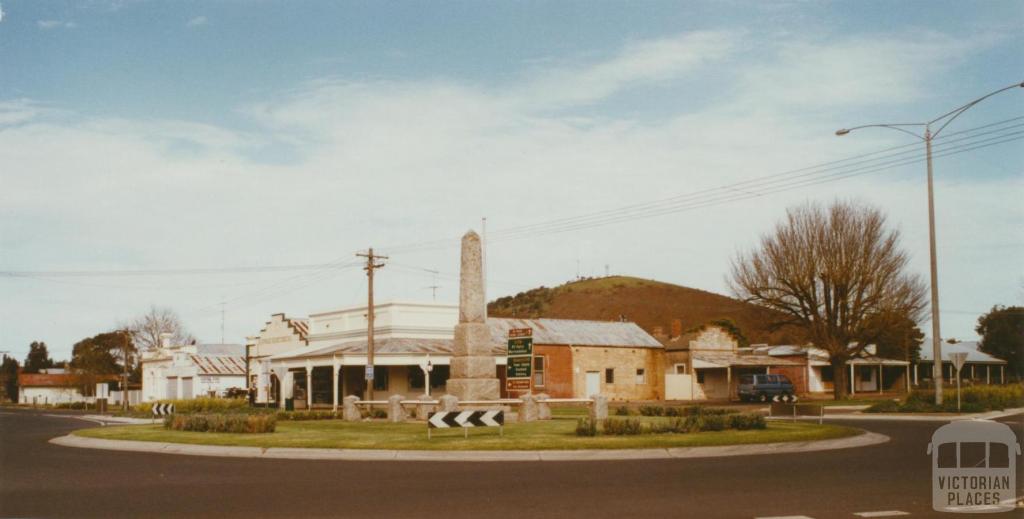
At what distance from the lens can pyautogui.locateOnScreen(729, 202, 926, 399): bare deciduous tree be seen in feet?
166

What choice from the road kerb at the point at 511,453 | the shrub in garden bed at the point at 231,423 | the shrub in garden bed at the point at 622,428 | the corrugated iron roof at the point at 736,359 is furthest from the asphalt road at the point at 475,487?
the corrugated iron roof at the point at 736,359

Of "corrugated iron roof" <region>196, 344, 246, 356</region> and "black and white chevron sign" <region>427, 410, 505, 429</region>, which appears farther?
"corrugated iron roof" <region>196, 344, 246, 356</region>

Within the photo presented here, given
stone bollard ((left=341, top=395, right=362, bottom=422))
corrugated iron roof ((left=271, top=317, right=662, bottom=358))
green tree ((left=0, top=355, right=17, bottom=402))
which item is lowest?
green tree ((left=0, top=355, right=17, bottom=402))

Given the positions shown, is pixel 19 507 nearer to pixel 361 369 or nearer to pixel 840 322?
pixel 361 369

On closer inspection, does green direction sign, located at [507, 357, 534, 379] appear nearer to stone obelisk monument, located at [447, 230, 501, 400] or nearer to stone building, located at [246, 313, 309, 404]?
stone obelisk monument, located at [447, 230, 501, 400]

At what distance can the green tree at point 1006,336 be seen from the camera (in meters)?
84.3

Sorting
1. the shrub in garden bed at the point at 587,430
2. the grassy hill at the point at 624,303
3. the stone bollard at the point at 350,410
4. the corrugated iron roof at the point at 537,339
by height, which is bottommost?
the stone bollard at the point at 350,410

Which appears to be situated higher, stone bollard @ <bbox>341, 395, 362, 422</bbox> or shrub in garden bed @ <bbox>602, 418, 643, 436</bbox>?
shrub in garden bed @ <bbox>602, 418, 643, 436</bbox>

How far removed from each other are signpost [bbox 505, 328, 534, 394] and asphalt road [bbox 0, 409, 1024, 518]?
1426cm

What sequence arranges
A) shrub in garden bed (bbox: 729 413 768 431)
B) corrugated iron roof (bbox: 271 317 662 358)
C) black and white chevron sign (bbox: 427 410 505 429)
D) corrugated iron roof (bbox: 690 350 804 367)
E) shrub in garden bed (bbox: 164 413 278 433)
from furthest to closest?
corrugated iron roof (bbox: 690 350 804 367) → corrugated iron roof (bbox: 271 317 662 358) → shrub in garden bed (bbox: 164 413 278 433) → shrub in garden bed (bbox: 729 413 768 431) → black and white chevron sign (bbox: 427 410 505 429)

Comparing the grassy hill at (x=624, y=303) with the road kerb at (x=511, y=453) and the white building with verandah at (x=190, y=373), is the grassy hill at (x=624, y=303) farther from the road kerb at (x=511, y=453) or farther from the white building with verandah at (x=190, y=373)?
the road kerb at (x=511, y=453)

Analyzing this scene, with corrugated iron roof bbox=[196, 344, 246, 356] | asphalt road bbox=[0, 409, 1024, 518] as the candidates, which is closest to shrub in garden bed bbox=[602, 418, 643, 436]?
asphalt road bbox=[0, 409, 1024, 518]

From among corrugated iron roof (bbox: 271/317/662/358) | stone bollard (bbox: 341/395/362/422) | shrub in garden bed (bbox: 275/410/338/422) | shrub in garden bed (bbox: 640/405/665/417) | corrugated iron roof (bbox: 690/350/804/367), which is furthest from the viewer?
corrugated iron roof (bbox: 690/350/804/367)

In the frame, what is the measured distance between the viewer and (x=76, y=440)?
27.0 metres
